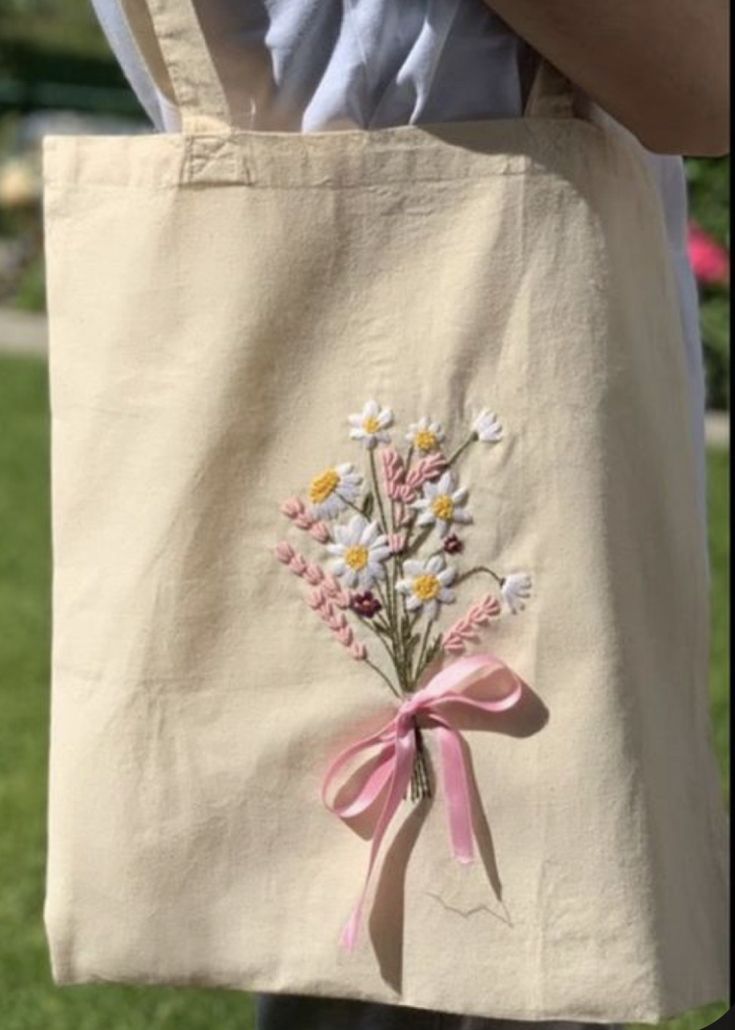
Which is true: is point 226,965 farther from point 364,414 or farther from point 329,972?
point 364,414

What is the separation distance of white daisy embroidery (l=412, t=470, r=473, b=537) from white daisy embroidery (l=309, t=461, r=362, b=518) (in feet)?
0.16

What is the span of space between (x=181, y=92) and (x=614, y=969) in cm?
76

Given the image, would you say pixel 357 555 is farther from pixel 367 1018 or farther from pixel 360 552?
pixel 367 1018

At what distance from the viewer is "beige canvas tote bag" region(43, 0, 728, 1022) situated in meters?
1.67

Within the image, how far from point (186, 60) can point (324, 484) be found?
1.13ft

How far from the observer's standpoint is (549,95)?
169 cm

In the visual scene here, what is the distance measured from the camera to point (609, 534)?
1662 mm

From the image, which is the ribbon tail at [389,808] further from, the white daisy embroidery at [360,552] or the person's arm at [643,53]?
the person's arm at [643,53]

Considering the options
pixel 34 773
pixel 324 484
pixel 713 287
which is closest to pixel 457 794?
pixel 324 484

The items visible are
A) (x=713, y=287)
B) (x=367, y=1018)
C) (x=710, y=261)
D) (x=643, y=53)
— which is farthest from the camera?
(x=713, y=287)

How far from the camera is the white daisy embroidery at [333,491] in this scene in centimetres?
169

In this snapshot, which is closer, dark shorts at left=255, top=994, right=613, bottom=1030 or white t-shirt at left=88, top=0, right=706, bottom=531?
white t-shirt at left=88, top=0, right=706, bottom=531

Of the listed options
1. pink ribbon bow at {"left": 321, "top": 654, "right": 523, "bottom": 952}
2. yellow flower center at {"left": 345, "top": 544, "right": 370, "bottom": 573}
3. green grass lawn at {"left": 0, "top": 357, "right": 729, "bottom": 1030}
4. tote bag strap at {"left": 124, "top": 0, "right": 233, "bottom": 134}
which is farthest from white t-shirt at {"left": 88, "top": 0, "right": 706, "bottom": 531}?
green grass lawn at {"left": 0, "top": 357, "right": 729, "bottom": 1030}

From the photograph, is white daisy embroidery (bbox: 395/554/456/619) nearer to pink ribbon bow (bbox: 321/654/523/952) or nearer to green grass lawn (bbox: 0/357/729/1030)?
pink ribbon bow (bbox: 321/654/523/952)
